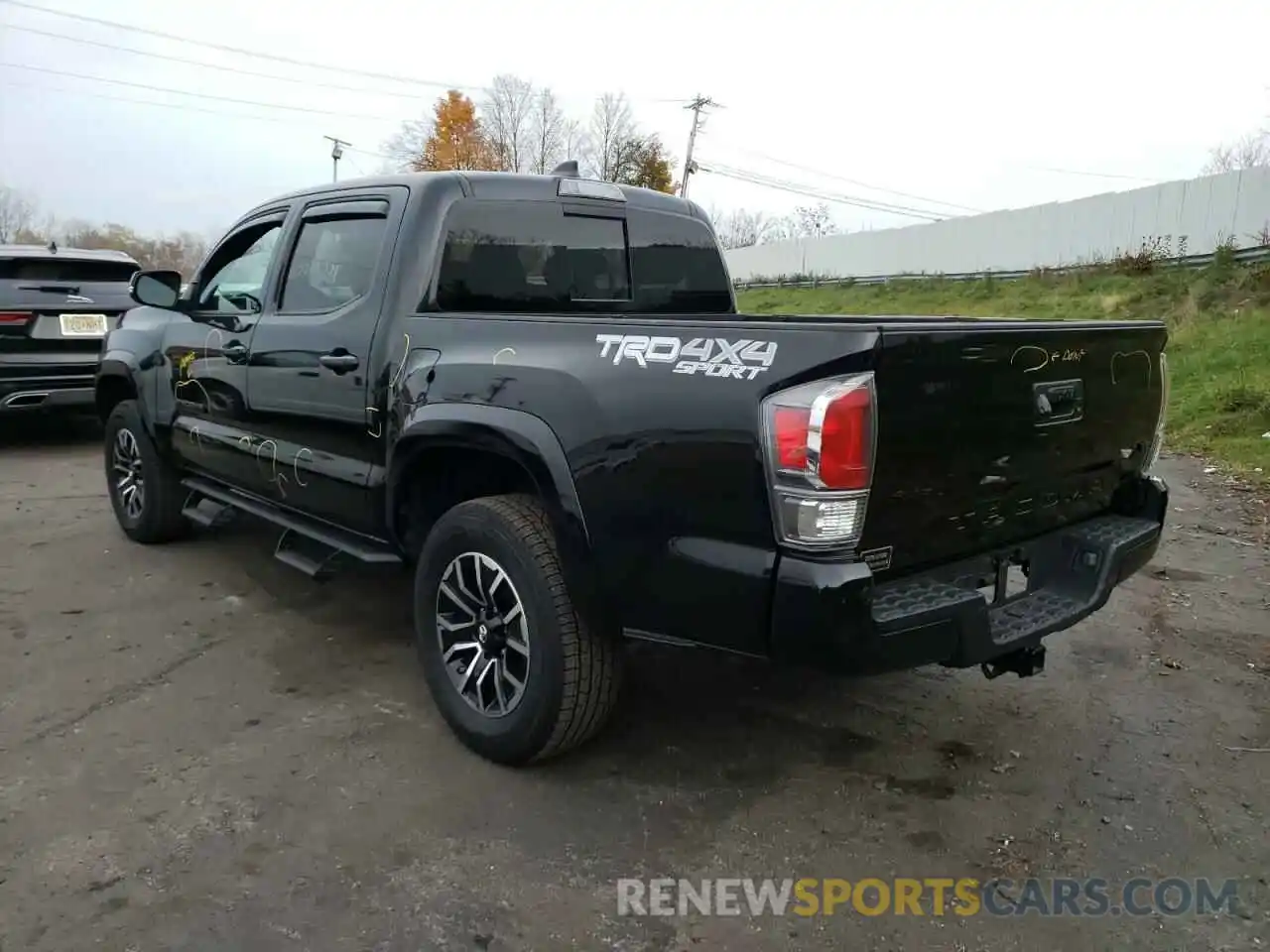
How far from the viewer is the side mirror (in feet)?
15.2

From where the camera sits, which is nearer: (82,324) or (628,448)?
(628,448)

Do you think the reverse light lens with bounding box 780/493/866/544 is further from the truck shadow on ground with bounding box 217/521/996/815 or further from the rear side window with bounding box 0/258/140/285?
the rear side window with bounding box 0/258/140/285

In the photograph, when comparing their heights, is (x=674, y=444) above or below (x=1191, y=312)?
below

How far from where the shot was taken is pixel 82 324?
8117 millimetres

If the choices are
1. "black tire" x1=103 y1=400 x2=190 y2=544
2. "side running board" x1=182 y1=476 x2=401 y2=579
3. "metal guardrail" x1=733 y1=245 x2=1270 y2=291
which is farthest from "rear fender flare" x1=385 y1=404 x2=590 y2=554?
"metal guardrail" x1=733 y1=245 x2=1270 y2=291

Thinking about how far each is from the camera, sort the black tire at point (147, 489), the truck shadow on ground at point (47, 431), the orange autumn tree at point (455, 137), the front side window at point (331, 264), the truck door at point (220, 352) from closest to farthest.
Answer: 1. the front side window at point (331, 264)
2. the truck door at point (220, 352)
3. the black tire at point (147, 489)
4. the truck shadow on ground at point (47, 431)
5. the orange autumn tree at point (455, 137)

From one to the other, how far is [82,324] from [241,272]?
14.9 ft

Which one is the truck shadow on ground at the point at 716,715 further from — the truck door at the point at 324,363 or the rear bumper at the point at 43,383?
the rear bumper at the point at 43,383

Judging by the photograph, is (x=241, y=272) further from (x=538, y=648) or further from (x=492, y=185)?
(x=538, y=648)

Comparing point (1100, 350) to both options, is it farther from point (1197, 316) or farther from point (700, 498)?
point (1197, 316)

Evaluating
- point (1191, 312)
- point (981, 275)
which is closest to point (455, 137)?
point (981, 275)

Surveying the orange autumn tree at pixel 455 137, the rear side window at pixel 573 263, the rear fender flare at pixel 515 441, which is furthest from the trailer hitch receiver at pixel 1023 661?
the orange autumn tree at pixel 455 137

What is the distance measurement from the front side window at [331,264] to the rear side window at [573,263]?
1.18 ft

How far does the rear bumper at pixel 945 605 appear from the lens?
2299mm
